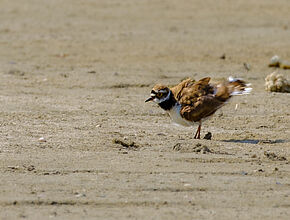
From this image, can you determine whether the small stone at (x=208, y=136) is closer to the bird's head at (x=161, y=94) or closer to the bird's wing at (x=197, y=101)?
the bird's wing at (x=197, y=101)

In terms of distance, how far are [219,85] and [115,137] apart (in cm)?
141

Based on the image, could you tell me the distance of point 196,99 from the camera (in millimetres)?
8445

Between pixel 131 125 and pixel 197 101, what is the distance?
960 millimetres

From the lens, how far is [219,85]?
342 inches

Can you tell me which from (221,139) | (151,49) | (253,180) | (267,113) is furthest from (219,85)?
(151,49)

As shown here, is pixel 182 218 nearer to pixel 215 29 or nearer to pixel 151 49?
pixel 151 49

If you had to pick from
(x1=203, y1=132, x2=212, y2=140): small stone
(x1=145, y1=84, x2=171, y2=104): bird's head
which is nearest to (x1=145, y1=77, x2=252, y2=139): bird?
(x1=145, y1=84, x2=171, y2=104): bird's head

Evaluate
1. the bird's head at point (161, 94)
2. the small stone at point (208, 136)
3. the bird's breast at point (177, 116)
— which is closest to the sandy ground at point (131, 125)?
the small stone at point (208, 136)

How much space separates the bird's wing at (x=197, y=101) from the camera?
27.4ft

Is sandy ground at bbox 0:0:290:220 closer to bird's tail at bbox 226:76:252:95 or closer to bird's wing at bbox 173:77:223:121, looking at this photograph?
bird's wing at bbox 173:77:223:121

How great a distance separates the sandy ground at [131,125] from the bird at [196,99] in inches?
11.0

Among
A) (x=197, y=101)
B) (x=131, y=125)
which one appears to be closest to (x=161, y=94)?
(x=197, y=101)

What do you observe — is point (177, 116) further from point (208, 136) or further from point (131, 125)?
point (131, 125)

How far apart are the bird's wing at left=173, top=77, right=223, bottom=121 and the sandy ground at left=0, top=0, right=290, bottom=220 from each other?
0.32 m
